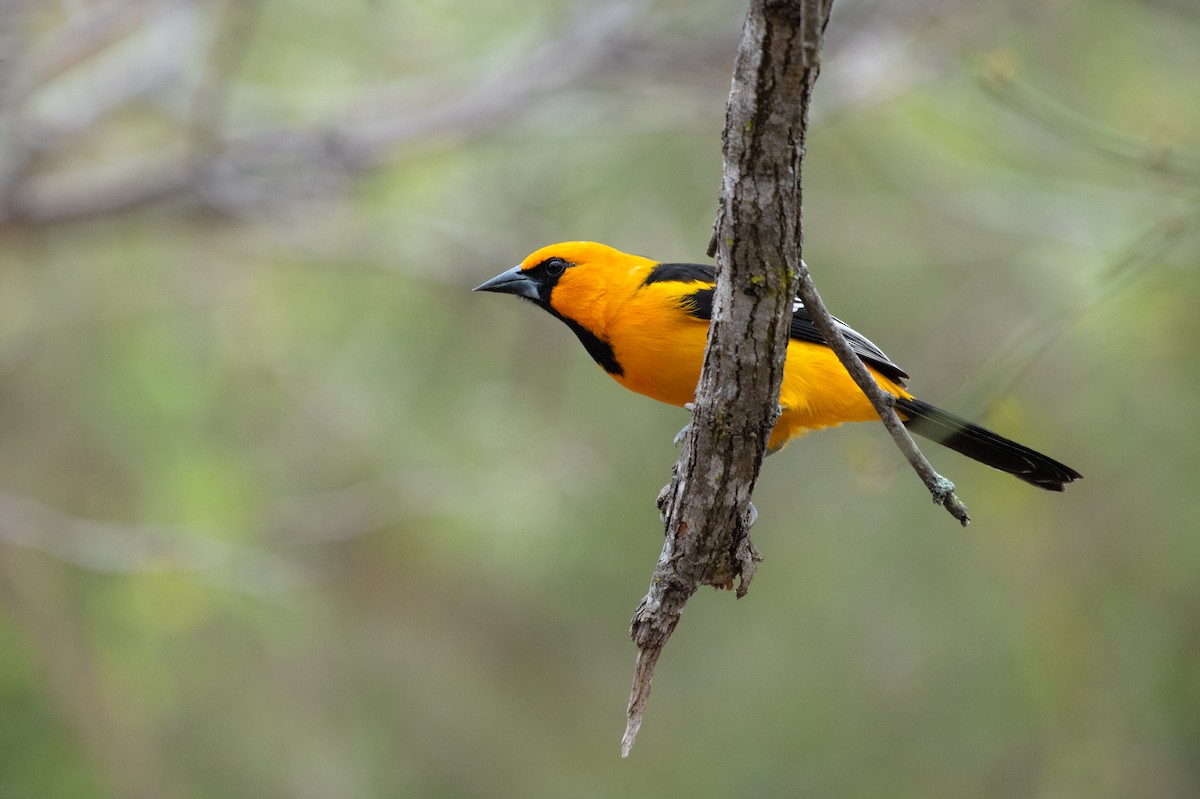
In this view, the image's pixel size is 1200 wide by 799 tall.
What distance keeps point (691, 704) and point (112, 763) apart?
12.7ft

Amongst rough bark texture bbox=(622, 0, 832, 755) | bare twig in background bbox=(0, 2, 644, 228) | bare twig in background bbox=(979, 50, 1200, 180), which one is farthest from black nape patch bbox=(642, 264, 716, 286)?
bare twig in background bbox=(0, 2, 644, 228)

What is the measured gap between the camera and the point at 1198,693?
6848 millimetres

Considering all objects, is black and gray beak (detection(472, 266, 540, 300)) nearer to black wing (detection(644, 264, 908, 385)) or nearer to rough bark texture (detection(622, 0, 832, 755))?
black wing (detection(644, 264, 908, 385))

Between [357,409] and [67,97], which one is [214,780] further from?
[67,97]

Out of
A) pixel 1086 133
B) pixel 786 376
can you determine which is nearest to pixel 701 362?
pixel 786 376

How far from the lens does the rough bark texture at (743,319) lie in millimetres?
2263

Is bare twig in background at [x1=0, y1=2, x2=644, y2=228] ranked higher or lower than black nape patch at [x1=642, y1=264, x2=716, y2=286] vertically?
lower

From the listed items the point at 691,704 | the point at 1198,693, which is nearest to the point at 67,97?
the point at 691,704

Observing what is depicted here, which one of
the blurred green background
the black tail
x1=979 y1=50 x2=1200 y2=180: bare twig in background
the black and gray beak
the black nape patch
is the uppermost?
x1=979 y1=50 x2=1200 y2=180: bare twig in background

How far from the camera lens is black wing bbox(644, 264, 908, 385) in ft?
13.8

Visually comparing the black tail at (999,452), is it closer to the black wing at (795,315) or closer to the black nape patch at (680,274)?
the black wing at (795,315)

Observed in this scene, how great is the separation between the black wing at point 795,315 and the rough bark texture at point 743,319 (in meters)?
1.08

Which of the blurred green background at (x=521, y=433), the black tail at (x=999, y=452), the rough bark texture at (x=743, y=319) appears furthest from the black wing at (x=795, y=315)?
→ the blurred green background at (x=521, y=433)

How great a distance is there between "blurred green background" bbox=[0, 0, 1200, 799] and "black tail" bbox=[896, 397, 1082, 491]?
3224mm
